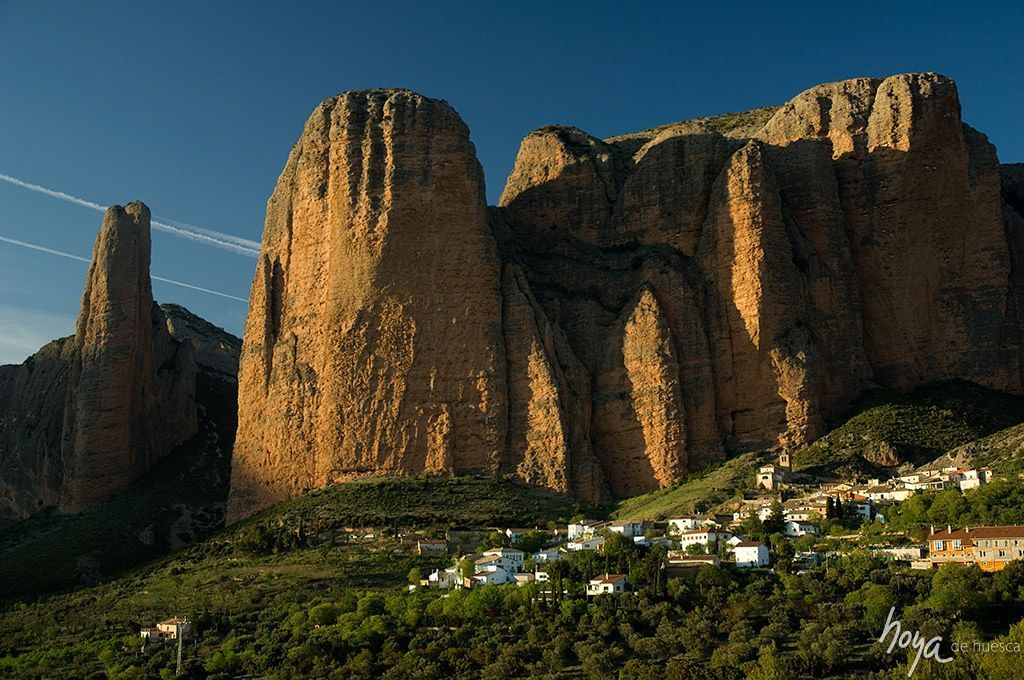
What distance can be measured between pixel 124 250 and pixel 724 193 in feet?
132

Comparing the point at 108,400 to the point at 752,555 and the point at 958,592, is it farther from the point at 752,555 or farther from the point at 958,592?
the point at 958,592

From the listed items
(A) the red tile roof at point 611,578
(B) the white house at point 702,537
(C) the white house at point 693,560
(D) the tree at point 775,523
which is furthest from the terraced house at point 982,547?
(A) the red tile roof at point 611,578

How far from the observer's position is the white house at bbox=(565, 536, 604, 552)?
203 ft

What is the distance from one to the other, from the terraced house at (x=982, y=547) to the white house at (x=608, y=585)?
12.2m

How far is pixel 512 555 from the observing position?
62156mm

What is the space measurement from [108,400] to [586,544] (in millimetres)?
39550

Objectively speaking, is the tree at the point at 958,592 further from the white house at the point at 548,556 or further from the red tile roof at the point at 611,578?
the white house at the point at 548,556

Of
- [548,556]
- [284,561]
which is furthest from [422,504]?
[548,556]

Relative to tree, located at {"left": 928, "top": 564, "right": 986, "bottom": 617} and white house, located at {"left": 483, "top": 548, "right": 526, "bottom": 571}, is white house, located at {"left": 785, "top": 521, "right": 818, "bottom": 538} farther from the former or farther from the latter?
white house, located at {"left": 483, "top": 548, "right": 526, "bottom": 571}

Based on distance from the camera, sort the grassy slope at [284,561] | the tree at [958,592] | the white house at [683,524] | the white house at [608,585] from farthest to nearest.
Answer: the white house at [683,524], the grassy slope at [284,561], the white house at [608,585], the tree at [958,592]

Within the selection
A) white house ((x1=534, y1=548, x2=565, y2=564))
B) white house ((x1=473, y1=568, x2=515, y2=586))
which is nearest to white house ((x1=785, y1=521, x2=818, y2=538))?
white house ((x1=534, y1=548, x2=565, y2=564))

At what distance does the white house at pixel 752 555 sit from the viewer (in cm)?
5691

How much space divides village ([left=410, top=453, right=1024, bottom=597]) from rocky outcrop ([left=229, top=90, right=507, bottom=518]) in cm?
942

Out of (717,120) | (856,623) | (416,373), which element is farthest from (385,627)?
(717,120)
